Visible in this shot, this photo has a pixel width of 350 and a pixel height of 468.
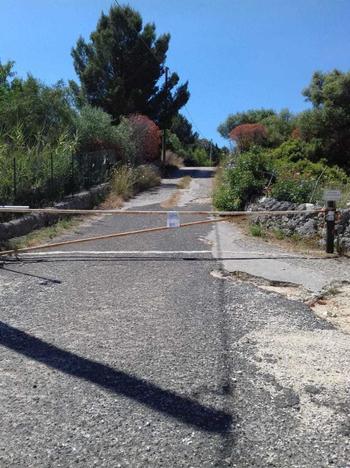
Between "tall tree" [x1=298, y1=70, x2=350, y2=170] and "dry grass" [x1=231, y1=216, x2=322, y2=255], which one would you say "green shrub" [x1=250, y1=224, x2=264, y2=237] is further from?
"tall tree" [x1=298, y1=70, x2=350, y2=170]

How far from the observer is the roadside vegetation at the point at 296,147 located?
15.5 metres

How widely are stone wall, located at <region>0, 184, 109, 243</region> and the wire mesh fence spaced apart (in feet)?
1.17

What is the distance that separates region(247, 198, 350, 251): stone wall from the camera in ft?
32.6

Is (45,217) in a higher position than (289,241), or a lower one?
higher

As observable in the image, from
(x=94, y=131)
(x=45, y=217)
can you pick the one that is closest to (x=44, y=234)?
(x=45, y=217)

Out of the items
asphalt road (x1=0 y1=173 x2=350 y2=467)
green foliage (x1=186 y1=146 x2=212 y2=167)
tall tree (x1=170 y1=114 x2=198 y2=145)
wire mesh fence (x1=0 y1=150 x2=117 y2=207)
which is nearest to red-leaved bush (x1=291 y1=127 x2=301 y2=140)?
wire mesh fence (x1=0 y1=150 x2=117 y2=207)

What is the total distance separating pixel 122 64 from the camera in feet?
115

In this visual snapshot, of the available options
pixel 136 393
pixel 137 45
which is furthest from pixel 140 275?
pixel 137 45

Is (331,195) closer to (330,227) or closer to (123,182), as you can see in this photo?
(330,227)

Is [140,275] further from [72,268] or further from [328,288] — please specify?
[328,288]

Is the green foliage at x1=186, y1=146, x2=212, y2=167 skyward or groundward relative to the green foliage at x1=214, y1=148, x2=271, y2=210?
skyward

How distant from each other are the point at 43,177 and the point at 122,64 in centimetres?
2301

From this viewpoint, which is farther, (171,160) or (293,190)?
(171,160)

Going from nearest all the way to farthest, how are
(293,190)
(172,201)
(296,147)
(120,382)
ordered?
(120,382)
(293,190)
(172,201)
(296,147)
